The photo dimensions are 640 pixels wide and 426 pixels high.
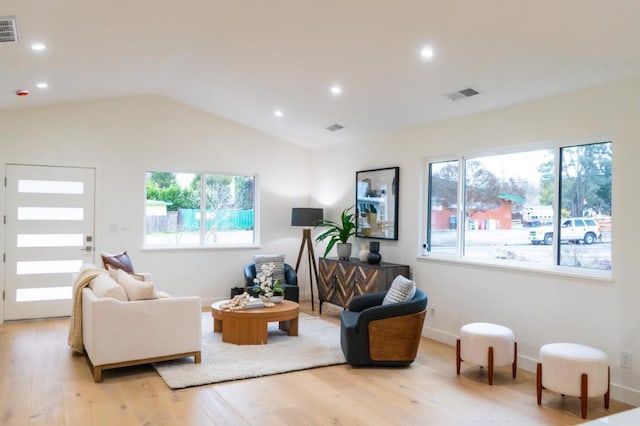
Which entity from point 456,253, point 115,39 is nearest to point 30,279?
point 115,39

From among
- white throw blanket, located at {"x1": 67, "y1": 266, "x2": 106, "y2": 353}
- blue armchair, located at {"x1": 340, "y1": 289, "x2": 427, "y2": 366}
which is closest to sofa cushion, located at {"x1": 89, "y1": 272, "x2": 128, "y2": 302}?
white throw blanket, located at {"x1": 67, "y1": 266, "x2": 106, "y2": 353}

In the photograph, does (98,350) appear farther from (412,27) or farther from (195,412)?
(412,27)

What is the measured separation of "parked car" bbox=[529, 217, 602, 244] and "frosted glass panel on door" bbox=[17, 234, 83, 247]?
5.75 m

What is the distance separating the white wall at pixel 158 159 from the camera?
6.45 m

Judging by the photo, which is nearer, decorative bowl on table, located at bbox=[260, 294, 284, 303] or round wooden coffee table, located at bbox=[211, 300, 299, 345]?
round wooden coffee table, located at bbox=[211, 300, 299, 345]

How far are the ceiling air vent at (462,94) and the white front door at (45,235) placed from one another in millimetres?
4826

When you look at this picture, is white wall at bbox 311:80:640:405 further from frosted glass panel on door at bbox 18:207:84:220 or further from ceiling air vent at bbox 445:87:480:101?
frosted glass panel on door at bbox 18:207:84:220

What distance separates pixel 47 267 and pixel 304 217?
3.56 metres

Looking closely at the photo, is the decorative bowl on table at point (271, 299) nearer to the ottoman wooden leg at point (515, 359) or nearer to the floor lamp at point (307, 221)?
the floor lamp at point (307, 221)

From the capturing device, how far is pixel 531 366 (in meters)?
4.54

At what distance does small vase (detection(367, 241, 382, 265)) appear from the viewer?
613cm

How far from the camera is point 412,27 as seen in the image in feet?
12.4

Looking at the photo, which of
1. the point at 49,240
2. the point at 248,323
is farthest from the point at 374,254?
the point at 49,240

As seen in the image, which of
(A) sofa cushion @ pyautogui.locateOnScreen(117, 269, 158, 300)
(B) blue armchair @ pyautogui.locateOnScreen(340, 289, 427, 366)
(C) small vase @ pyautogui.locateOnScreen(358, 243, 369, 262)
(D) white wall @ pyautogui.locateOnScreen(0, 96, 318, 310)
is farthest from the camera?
(D) white wall @ pyautogui.locateOnScreen(0, 96, 318, 310)
